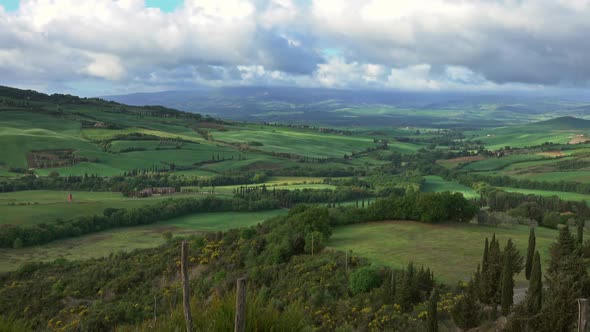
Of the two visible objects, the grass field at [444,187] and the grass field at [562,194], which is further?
the grass field at [444,187]

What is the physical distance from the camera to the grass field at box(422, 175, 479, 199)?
127688 mm

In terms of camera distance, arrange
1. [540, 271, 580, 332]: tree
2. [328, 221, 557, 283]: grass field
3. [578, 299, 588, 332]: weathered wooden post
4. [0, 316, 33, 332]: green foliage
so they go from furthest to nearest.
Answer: [328, 221, 557, 283]: grass field
[540, 271, 580, 332]: tree
[578, 299, 588, 332]: weathered wooden post
[0, 316, 33, 332]: green foliage

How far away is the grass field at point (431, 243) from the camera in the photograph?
50.2m

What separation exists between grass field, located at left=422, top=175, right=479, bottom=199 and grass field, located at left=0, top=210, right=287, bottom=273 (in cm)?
4979

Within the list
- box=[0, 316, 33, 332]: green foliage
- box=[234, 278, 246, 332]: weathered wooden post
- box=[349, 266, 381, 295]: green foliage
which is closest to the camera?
box=[234, 278, 246, 332]: weathered wooden post

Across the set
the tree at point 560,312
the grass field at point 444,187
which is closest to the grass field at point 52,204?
the grass field at point 444,187

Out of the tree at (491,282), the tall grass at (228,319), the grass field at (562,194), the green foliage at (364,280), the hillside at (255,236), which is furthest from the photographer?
the grass field at (562,194)

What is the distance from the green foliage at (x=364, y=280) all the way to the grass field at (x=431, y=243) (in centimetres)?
556

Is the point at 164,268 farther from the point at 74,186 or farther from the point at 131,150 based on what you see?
the point at 131,150

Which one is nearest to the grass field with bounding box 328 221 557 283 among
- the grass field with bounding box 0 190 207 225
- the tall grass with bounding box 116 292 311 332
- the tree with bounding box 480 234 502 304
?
the tree with bounding box 480 234 502 304

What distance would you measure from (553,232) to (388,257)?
37.5 meters

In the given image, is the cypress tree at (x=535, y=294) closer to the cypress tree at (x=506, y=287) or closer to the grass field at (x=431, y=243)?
the cypress tree at (x=506, y=287)

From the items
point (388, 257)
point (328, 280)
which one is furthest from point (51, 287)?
point (388, 257)

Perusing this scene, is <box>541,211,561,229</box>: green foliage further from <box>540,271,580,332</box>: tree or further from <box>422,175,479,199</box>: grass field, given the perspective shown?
<box>540,271,580,332</box>: tree
